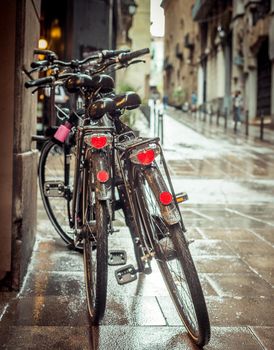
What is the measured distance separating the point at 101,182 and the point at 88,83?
27.1 inches

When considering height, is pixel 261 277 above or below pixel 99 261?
below

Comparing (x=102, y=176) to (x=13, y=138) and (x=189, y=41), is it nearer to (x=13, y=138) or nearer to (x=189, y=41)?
(x=13, y=138)

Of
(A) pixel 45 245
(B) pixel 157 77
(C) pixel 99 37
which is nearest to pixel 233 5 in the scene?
(C) pixel 99 37

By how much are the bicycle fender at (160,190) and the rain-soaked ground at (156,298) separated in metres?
0.60

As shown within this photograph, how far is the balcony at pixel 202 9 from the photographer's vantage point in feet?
142

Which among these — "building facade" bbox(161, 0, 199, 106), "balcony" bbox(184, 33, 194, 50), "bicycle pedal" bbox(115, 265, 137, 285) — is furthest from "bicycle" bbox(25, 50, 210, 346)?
"balcony" bbox(184, 33, 194, 50)

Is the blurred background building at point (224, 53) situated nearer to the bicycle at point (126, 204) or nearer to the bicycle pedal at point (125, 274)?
the bicycle at point (126, 204)

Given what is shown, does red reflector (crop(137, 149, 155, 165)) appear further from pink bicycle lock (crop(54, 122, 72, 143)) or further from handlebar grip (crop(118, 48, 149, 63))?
pink bicycle lock (crop(54, 122, 72, 143))

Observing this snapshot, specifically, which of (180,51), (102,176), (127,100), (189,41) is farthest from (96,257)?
(180,51)

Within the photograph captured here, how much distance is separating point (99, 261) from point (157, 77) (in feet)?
284

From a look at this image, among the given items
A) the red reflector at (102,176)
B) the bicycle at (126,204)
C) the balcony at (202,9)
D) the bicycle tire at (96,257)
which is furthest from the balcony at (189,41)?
the red reflector at (102,176)

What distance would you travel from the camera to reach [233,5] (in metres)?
36.4

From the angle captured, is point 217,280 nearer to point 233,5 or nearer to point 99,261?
point 99,261

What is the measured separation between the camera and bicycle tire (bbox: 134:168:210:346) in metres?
2.50
